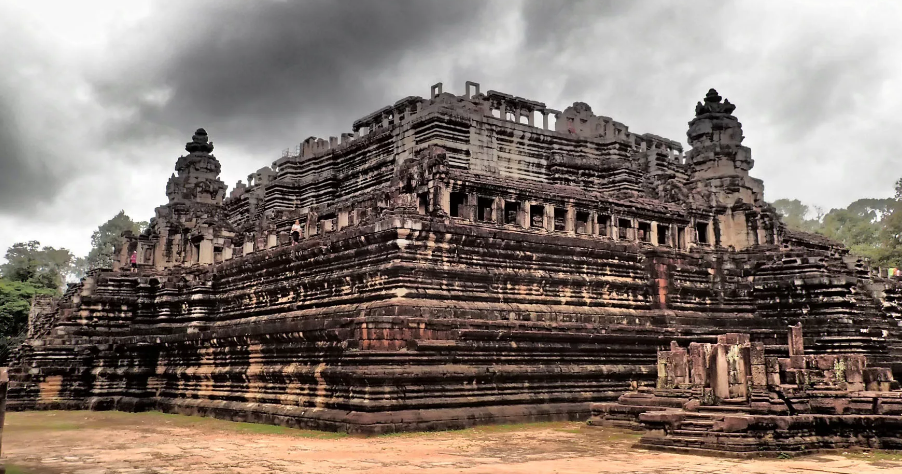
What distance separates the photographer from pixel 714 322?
2670cm

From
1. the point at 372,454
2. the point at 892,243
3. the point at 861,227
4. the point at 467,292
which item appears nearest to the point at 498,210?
the point at 467,292

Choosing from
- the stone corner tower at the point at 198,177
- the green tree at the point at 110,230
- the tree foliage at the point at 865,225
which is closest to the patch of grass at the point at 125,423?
the stone corner tower at the point at 198,177

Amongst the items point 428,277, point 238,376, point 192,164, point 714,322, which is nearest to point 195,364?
point 238,376

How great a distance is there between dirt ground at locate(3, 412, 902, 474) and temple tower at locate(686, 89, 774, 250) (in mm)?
13141

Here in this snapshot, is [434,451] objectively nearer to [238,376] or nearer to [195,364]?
[238,376]

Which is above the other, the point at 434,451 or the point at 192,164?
the point at 192,164

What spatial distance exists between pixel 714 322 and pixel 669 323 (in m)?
2.05

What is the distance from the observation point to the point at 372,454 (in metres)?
14.9

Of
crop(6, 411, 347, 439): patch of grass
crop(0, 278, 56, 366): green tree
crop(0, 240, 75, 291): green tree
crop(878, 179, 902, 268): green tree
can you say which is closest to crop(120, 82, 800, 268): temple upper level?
crop(6, 411, 347, 439): patch of grass

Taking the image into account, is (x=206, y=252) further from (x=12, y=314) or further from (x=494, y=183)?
(x=12, y=314)

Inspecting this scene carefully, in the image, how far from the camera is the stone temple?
2105 cm

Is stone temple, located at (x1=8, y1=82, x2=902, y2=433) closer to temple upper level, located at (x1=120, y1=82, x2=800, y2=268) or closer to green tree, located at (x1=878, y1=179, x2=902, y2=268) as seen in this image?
temple upper level, located at (x1=120, y1=82, x2=800, y2=268)

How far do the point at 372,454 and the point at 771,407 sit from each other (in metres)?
7.80

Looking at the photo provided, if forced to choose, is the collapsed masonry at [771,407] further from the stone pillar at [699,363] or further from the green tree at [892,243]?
the green tree at [892,243]
